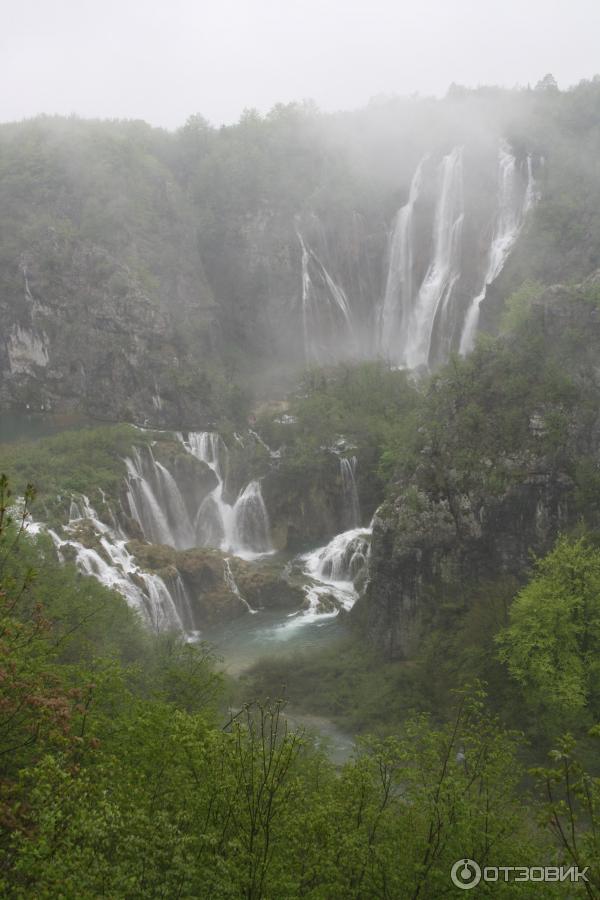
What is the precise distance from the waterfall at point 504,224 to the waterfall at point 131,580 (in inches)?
1272

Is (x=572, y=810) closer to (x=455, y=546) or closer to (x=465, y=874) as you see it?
(x=465, y=874)

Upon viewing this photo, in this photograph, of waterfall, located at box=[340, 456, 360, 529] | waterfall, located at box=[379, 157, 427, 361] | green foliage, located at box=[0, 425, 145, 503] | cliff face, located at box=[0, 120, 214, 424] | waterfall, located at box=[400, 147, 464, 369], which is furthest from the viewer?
waterfall, located at box=[379, 157, 427, 361]

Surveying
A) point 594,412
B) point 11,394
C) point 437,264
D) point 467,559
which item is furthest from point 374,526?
point 11,394

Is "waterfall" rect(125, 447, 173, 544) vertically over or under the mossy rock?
over

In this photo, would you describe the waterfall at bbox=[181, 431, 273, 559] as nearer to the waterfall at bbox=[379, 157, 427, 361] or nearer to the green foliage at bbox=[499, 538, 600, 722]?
the waterfall at bbox=[379, 157, 427, 361]

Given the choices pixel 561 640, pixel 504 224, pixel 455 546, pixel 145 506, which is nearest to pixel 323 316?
pixel 504 224

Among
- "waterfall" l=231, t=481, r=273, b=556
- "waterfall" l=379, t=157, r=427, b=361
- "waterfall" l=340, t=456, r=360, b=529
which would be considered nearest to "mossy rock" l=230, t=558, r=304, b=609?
"waterfall" l=231, t=481, r=273, b=556

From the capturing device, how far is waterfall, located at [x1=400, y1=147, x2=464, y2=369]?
2512 inches

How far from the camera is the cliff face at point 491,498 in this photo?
33562mm

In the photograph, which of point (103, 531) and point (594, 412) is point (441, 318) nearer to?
point (594, 412)

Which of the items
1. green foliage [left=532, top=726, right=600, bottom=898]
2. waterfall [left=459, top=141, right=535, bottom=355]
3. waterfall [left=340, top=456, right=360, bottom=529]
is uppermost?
waterfall [left=459, top=141, right=535, bottom=355]

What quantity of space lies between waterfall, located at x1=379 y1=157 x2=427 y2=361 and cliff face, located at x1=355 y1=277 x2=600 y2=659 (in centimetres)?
3293

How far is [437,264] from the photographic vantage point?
6619 cm

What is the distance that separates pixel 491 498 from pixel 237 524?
74.7 ft
